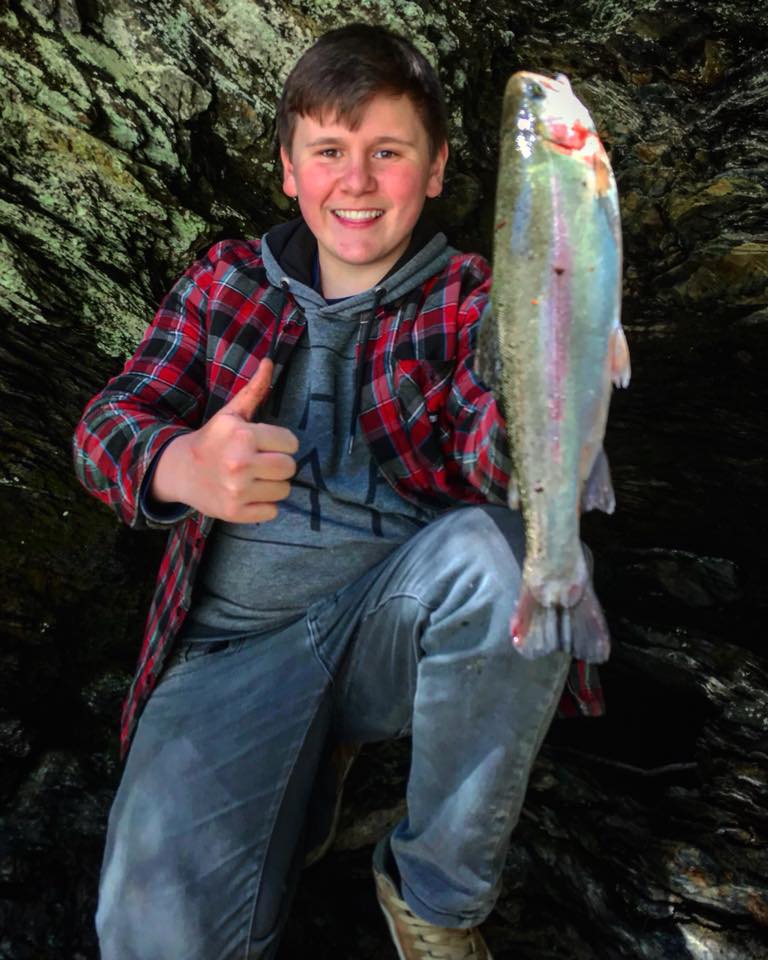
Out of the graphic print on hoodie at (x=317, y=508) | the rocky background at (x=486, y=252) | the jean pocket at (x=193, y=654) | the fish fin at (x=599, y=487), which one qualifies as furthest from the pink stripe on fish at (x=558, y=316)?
the rocky background at (x=486, y=252)

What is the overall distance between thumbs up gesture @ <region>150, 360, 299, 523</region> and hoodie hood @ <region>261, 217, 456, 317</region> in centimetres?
87

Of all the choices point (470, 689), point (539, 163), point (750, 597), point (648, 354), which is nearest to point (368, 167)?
point (539, 163)

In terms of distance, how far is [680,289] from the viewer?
13.9ft

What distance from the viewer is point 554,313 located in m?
1.72

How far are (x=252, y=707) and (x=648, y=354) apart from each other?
107 inches

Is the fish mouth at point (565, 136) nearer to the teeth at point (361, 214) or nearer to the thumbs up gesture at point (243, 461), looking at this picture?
the thumbs up gesture at point (243, 461)

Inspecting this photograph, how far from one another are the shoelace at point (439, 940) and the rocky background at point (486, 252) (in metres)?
0.61

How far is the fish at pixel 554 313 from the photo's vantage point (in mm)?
1675

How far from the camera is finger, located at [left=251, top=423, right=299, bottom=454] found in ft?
6.83

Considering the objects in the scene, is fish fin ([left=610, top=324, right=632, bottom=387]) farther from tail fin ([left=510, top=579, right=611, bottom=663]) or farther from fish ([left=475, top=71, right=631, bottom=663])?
tail fin ([left=510, top=579, right=611, bottom=663])

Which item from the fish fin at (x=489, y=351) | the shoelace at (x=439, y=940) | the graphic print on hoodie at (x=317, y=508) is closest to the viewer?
the fish fin at (x=489, y=351)

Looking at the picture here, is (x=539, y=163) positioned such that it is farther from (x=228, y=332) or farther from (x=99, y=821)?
(x=99, y=821)

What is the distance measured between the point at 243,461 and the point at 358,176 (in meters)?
1.25

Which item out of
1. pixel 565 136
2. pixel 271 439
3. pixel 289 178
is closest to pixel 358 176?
pixel 289 178
